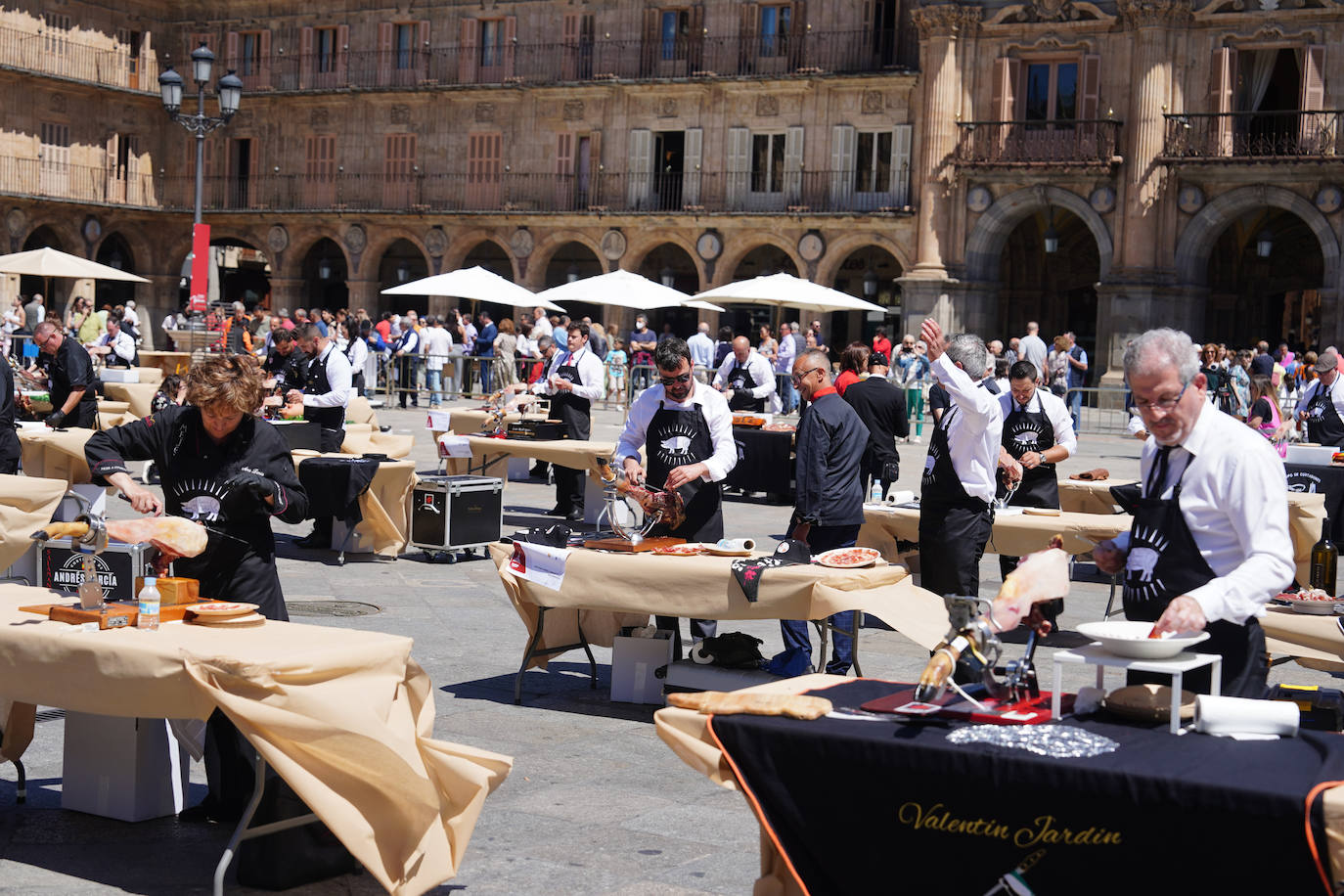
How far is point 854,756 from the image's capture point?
434 cm

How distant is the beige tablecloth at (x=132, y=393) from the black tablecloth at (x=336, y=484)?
8349 millimetres

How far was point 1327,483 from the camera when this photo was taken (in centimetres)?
1443

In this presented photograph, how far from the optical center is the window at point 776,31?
39.2 meters

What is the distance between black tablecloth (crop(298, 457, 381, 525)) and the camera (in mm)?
12516

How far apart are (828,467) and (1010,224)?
94.1 feet

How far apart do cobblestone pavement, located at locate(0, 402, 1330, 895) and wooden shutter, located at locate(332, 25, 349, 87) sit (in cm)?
3645

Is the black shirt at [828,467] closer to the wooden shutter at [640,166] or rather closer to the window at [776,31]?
the window at [776,31]

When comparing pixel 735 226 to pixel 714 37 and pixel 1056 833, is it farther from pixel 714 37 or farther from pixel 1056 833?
pixel 1056 833

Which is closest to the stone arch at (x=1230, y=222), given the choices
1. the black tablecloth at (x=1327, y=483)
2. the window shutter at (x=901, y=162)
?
the window shutter at (x=901, y=162)

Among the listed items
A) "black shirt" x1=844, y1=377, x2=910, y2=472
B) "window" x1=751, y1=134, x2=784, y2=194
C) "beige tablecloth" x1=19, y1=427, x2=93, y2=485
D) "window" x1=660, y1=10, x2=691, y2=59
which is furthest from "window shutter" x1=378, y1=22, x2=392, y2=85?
"black shirt" x1=844, y1=377, x2=910, y2=472

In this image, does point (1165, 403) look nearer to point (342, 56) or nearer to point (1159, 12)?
point (1159, 12)

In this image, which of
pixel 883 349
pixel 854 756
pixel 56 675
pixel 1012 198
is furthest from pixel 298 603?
pixel 1012 198

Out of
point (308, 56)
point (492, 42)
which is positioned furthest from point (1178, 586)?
point (308, 56)

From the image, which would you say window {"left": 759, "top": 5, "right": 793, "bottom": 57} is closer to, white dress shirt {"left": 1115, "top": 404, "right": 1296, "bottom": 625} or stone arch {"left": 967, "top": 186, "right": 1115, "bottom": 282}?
stone arch {"left": 967, "top": 186, "right": 1115, "bottom": 282}
